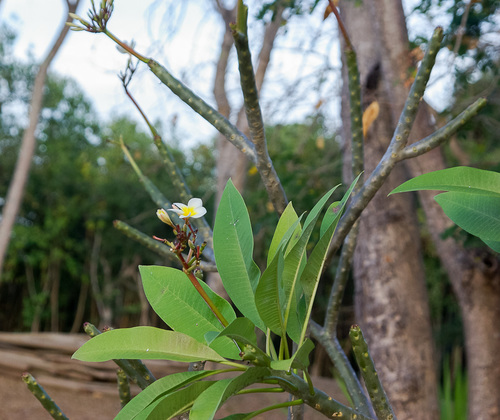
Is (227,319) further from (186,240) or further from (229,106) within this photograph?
(229,106)

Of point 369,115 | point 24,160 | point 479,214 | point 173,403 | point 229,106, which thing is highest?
point 229,106

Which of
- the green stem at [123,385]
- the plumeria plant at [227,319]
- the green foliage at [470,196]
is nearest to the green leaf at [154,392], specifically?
the plumeria plant at [227,319]

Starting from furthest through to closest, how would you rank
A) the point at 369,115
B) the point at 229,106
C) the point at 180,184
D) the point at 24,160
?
1. the point at 24,160
2. the point at 229,106
3. the point at 369,115
4. the point at 180,184

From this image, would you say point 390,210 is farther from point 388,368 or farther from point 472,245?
point 388,368

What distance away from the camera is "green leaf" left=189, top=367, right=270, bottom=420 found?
528 mm

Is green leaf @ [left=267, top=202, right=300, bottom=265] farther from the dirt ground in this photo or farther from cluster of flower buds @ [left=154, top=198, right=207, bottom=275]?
the dirt ground

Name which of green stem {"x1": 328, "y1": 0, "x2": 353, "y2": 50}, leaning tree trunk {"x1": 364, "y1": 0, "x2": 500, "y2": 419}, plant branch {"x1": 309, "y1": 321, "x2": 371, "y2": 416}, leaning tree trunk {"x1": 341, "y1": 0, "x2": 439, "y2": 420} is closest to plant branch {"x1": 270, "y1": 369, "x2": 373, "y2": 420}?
plant branch {"x1": 309, "y1": 321, "x2": 371, "y2": 416}

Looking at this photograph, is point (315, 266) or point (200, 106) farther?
point (200, 106)

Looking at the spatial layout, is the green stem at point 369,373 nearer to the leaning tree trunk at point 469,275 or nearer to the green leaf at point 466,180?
the green leaf at point 466,180

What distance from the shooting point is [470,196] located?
0.65 meters

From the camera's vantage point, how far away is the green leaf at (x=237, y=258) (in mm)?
638

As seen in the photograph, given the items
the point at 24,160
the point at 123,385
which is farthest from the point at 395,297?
the point at 24,160

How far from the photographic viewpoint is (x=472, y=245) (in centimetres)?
205

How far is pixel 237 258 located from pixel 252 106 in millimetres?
201
